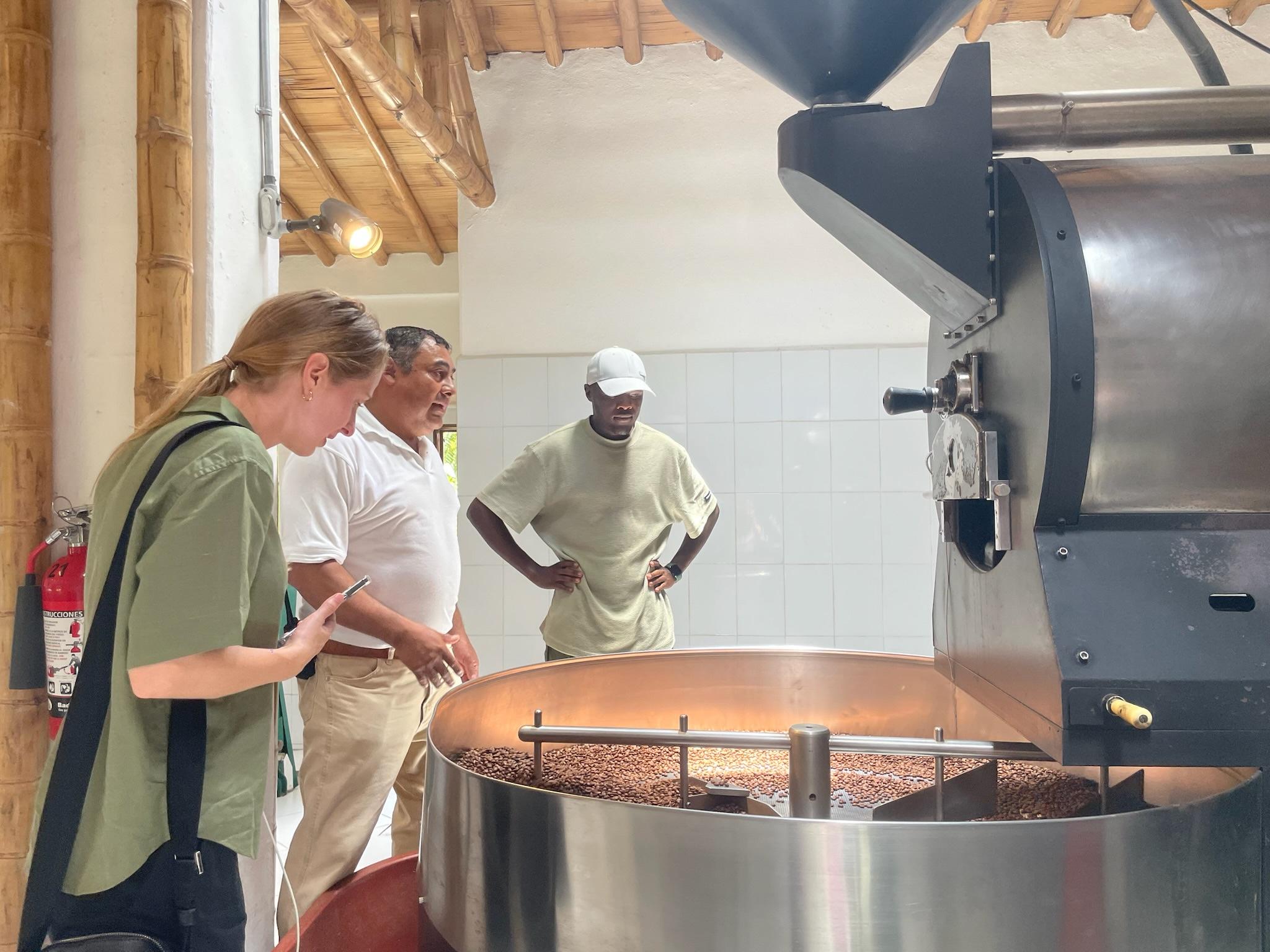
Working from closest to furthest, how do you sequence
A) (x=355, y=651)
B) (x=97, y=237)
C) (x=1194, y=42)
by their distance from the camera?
(x=1194, y=42) → (x=355, y=651) → (x=97, y=237)

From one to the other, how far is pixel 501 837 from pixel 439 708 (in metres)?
0.33

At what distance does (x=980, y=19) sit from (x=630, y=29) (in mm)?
1506

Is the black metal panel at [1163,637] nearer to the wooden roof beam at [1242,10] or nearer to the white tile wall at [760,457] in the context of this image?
the white tile wall at [760,457]

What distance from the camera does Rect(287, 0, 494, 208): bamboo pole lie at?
9.30 ft

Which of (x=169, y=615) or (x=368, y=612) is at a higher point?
(x=169, y=615)

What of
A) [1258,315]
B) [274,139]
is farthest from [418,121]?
[1258,315]

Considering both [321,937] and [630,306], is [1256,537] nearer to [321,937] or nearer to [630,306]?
[321,937]

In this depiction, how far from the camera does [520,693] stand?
1.46m

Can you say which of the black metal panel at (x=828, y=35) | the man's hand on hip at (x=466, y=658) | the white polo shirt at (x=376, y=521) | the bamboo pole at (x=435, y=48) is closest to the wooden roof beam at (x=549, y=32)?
the bamboo pole at (x=435, y=48)

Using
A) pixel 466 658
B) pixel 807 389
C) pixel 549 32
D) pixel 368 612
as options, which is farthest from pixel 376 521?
pixel 549 32

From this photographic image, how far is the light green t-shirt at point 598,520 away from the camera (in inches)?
108

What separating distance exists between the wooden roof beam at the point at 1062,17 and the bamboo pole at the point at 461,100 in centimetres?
255

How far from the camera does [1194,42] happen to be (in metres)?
1.13

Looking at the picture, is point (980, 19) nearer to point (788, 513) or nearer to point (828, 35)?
point (788, 513)
